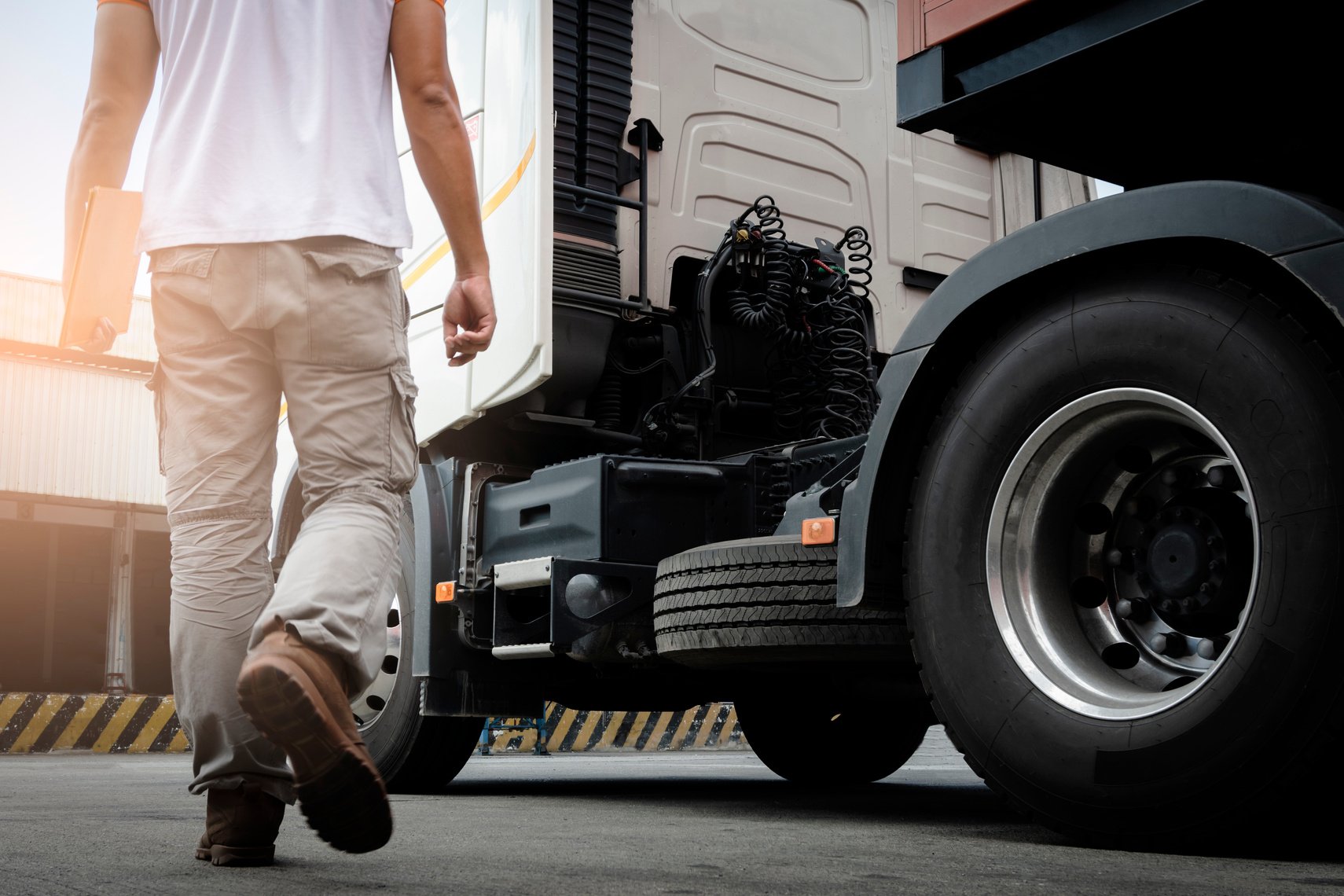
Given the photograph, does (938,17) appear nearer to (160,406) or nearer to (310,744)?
(160,406)

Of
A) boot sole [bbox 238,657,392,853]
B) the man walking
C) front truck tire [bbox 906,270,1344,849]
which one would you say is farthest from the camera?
the man walking

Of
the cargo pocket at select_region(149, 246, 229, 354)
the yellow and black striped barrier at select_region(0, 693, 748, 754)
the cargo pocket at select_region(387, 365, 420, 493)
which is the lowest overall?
the yellow and black striped barrier at select_region(0, 693, 748, 754)

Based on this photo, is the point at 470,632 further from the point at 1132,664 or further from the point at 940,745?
the point at 940,745

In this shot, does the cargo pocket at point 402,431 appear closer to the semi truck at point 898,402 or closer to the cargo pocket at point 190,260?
the cargo pocket at point 190,260

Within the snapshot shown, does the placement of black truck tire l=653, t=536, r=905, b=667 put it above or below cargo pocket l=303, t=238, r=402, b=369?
below

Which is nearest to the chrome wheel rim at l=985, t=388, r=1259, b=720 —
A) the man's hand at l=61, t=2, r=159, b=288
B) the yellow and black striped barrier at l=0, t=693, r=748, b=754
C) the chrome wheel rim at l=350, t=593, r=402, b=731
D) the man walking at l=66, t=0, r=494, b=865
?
the man walking at l=66, t=0, r=494, b=865

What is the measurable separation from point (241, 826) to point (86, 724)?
12838 mm

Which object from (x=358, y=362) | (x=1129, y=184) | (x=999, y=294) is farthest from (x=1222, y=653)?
(x=358, y=362)

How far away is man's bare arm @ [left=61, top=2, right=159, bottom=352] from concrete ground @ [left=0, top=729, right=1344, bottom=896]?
946 mm

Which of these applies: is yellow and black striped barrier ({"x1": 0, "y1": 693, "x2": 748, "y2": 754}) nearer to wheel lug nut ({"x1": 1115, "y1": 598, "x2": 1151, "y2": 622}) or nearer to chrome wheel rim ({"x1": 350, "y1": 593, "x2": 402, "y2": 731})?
chrome wheel rim ({"x1": 350, "y1": 593, "x2": 402, "y2": 731})

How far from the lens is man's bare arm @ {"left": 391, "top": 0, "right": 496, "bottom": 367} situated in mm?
2479

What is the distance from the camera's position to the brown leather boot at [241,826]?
2.22 metres

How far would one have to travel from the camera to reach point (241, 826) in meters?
2.23

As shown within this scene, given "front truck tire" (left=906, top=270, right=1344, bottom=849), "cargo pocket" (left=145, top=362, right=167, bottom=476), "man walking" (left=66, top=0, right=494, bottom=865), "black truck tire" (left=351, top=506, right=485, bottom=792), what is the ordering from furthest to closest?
1. "black truck tire" (left=351, top=506, right=485, bottom=792)
2. "cargo pocket" (left=145, top=362, right=167, bottom=476)
3. "man walking" (left=66, top=0, right=494, bottom=865)
4. "front truck tire" (left=906, top=270, right=1344, bottom=849)
